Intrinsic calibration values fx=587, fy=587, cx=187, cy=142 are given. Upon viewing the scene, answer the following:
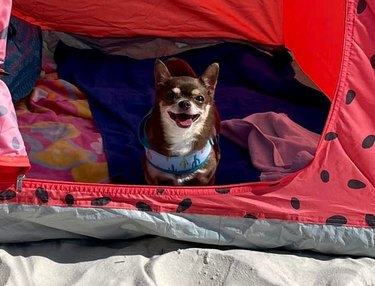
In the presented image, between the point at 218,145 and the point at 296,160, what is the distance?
1.12 ft

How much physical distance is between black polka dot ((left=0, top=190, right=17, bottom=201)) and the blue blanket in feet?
1.64

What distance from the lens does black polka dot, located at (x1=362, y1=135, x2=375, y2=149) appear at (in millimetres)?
1790

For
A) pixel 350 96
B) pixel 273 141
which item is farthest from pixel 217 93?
pixel 350 96

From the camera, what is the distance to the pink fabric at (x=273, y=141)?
2.15 m

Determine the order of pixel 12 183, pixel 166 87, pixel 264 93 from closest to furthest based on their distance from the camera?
pixel 12 183 < pixel 166 87 < pixel 264 93

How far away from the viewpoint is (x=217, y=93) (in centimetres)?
271

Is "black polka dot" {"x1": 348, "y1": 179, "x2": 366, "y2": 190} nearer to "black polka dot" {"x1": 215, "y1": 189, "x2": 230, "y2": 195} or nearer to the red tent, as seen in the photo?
the red tent

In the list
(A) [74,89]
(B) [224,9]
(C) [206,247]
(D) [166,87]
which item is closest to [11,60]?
(A) [74,89]

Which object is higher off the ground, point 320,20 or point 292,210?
point 320,20

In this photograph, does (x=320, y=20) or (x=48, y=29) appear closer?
(x=320, y=20)

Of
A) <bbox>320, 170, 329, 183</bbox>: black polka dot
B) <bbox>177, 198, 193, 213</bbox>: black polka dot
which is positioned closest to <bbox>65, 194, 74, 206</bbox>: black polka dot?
<bbox>177, 198, 193, 213</bbox>: black polka dot

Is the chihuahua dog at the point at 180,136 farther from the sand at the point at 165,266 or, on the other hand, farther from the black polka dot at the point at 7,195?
the black polka dot at the point at 7,195

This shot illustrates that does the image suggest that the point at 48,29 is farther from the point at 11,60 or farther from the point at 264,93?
the point at 264,93

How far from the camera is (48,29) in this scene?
2.89m
